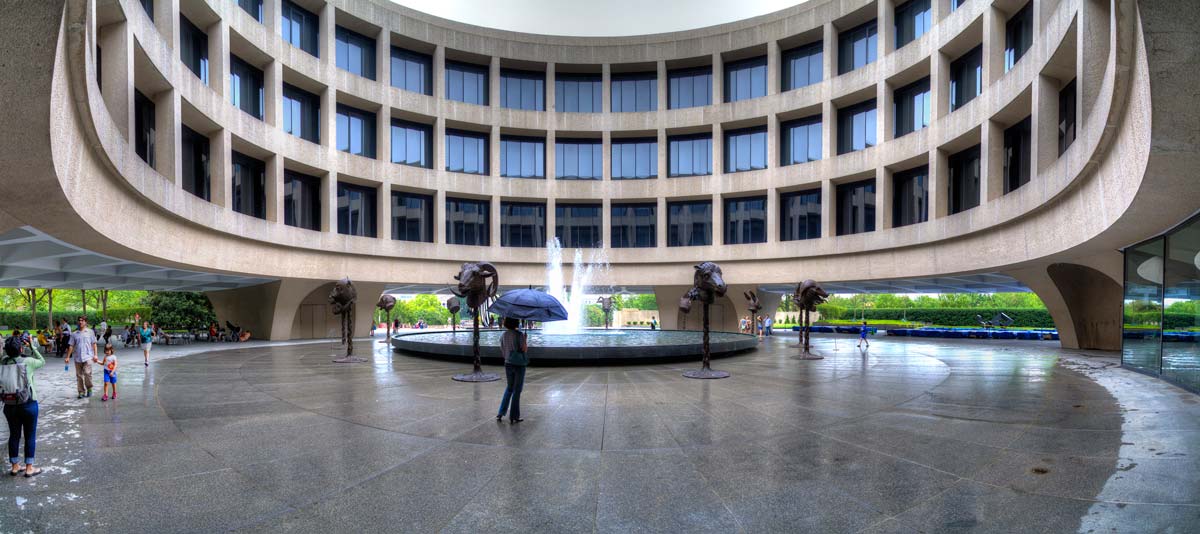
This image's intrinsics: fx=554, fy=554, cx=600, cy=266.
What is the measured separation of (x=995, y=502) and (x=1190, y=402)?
332 inches

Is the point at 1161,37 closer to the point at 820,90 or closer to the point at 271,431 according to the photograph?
the point at 271,431

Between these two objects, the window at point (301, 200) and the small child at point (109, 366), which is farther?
the window at point (301, 200)

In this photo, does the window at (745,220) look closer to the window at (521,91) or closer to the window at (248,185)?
the window at (521,91)

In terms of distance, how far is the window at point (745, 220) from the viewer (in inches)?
1391

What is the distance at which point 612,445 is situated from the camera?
25.8 ft

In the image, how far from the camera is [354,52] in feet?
107

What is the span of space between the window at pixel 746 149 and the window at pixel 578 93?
9181 millimetres

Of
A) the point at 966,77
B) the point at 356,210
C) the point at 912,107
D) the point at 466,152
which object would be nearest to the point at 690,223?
the point at 912,107

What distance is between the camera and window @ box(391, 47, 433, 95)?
3416 cm

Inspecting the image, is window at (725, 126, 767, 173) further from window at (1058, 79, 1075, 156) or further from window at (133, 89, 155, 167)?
window at (133, 89, 155, 167)

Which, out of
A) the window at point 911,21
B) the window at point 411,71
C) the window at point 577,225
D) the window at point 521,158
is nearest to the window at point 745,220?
the window at point 577,225

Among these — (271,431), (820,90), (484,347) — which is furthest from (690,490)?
(820,90)

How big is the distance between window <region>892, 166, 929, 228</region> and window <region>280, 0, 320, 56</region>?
107 ft

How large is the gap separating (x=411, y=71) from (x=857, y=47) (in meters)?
26.8
